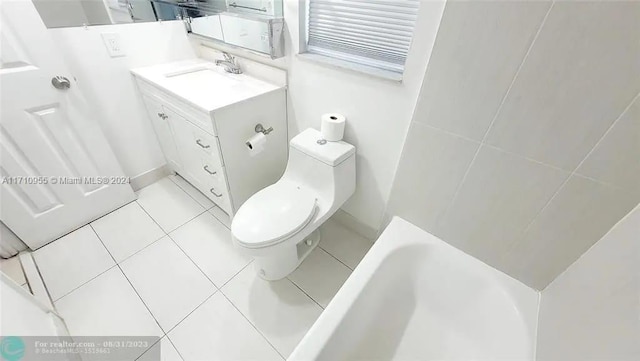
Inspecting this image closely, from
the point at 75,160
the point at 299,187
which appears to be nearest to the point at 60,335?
the point at 75,160

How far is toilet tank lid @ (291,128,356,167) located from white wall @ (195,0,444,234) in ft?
0.28

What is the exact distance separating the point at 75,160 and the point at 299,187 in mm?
1313

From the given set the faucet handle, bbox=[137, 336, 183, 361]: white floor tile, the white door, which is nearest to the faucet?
the faucet handle

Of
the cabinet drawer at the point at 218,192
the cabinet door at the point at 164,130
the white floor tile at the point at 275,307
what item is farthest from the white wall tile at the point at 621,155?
the cabinet door at the point at 164,130

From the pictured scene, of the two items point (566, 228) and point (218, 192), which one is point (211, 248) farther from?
point (566, 228)

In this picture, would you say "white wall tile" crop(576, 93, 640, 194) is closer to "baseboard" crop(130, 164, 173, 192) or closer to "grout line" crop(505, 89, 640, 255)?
"grout line" crop(505, 89, 640, 255)

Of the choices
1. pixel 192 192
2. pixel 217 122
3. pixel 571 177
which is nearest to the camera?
pixel 571 177

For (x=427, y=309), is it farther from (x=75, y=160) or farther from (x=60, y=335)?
(x=75, y=160)

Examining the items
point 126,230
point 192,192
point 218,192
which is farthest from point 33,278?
point 218,192

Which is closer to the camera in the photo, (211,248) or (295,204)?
(295,204)

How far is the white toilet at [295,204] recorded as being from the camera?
3.55 feet

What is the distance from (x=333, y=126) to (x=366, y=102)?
0.64 ft

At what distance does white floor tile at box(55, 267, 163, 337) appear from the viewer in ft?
3.74

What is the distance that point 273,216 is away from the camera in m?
1.14
